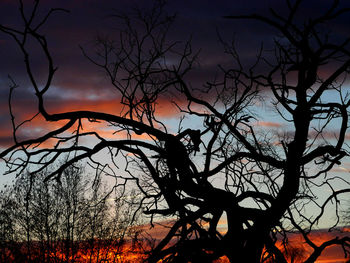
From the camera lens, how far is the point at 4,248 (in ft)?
72.4

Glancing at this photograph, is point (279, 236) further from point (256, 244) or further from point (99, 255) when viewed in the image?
point (99, 255)

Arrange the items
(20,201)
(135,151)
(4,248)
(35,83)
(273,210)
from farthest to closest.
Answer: (4,248)
(20,201)
(135,151)
(273,210)
(35,83)

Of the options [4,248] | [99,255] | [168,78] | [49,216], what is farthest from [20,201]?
[168,78]

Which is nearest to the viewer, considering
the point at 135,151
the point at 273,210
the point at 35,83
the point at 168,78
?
the point at 35,83

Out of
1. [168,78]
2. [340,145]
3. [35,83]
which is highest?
Result: [168,78]

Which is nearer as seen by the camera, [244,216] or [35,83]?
[35,83]

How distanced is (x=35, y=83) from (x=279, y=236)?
5513 mm

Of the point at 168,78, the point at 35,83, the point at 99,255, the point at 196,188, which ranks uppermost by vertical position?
the point at 168,78

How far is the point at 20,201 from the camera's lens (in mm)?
20672

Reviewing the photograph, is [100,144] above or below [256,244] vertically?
above

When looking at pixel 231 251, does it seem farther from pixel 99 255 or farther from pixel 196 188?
pixel 99 255

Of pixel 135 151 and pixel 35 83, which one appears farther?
pixel 135 151

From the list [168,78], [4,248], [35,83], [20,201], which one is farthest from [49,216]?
[35,83]

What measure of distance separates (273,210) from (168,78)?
3.41 m
